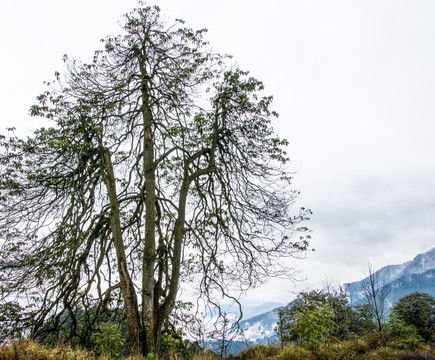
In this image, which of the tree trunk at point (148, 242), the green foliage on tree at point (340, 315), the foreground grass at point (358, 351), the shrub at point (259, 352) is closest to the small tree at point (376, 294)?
the green foliage on tree at point (340, 315)

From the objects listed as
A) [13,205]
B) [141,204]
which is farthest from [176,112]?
[13,205]

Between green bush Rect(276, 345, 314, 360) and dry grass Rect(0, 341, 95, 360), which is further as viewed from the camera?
green bush Rect(276, 345, 314, 360)

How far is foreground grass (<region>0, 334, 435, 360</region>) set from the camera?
422cm

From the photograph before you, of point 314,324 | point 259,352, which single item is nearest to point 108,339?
point 259,352

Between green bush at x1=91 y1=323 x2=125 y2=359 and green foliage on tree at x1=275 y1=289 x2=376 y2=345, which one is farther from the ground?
green bush at x1=91 y1=323 x2=125 y2=359

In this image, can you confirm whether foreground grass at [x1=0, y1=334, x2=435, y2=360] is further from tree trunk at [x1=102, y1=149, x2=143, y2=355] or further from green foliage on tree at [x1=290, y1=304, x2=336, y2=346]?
tree trunk at [x1=102, y1=149, x2=143, y2=355]

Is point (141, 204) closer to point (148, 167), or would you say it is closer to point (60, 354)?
point (148, 167)

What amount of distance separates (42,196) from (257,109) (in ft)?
21.4

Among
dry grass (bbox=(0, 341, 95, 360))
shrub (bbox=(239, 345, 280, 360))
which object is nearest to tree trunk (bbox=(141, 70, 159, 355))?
shrub (bbox=(239, 345, 280, 360))

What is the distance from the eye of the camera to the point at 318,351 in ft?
20.5

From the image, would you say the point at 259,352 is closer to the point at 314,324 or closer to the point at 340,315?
the point at 314,324

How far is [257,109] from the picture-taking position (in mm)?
9336

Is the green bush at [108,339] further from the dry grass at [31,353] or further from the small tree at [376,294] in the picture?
the small tree at [376,294]

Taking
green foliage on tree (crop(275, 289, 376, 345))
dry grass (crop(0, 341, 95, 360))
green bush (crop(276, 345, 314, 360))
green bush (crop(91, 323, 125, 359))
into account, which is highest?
dry grass (crop(0, 341, 95, 360))
